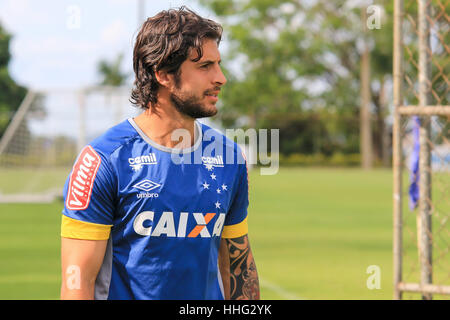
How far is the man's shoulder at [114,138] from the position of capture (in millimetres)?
2926

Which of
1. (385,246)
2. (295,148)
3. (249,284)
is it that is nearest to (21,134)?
(385,246)

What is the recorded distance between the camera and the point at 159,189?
9.57 feet

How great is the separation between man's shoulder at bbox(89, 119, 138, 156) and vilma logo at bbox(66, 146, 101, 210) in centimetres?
5

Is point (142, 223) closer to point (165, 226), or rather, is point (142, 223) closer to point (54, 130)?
point (165, 226)

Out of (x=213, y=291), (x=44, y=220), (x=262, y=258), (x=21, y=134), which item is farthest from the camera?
(x=21, y=134)

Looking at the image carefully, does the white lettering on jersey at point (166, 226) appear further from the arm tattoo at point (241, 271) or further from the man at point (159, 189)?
the arm tattoo at point (241, 271)

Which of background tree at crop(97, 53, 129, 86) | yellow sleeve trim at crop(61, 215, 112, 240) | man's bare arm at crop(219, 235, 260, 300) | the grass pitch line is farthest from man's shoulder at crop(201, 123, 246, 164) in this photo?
background tree at crop(97, 53, 129, 86)

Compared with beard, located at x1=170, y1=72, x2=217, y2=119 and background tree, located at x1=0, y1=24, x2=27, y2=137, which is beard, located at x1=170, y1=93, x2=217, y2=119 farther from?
background tree, located at x1=0, y1=24, x2=27, y2=137

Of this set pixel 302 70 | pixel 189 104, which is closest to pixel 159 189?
pixel 189 104

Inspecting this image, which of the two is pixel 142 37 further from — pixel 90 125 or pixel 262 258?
pixel 90 125

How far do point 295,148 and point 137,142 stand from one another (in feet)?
184

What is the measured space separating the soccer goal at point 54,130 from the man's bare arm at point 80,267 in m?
19.6

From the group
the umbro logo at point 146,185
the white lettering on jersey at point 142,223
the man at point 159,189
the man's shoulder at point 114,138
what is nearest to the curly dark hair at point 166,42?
the man at point 159,189

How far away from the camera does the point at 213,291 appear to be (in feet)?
10.1
